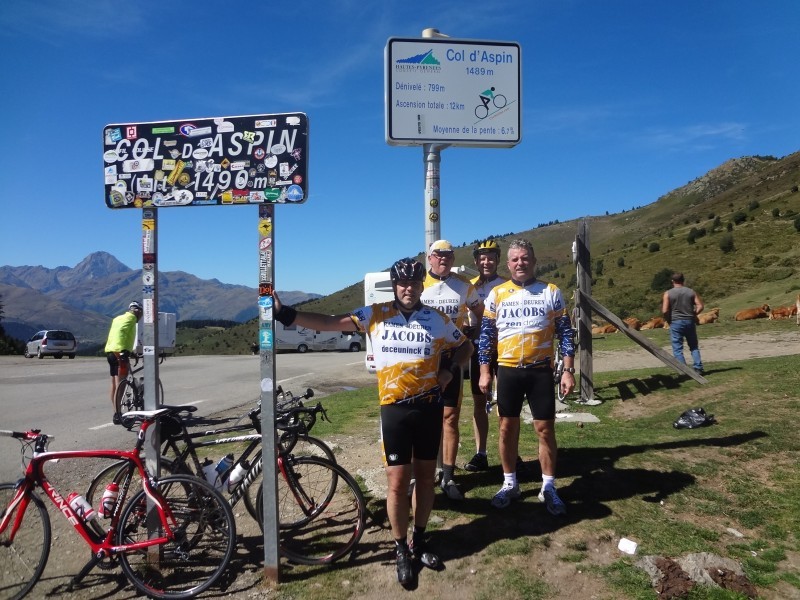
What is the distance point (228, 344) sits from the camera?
301 feet

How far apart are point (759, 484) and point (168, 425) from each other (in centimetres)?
466

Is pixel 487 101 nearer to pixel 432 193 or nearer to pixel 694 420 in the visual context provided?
pixel 432 193

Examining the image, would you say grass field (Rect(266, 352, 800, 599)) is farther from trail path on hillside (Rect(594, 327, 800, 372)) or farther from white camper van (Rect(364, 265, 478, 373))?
trail path on hillside (Rect(594, 327, 800, 372))

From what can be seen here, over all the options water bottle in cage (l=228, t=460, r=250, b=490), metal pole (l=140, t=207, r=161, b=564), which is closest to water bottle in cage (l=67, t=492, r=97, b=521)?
metal pole (l=140, t=207, r=161, b=564)

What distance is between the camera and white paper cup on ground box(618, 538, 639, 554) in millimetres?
3547

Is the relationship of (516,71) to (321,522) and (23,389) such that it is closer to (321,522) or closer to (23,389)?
(321,522)

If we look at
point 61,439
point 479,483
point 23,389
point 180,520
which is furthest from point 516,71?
point 23,389

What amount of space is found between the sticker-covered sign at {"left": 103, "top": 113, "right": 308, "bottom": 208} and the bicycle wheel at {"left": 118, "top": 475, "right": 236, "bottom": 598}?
71.9 inches

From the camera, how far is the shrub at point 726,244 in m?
45.2

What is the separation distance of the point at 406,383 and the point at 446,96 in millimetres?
3143

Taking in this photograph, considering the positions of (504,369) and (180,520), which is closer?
(180,520)

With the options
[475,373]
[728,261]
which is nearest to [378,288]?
[475,373]

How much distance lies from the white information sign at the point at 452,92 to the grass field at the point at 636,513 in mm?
3261

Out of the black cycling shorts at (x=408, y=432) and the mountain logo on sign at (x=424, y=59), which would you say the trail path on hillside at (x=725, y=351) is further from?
the black cycling shorts at (x=408, y=432)
